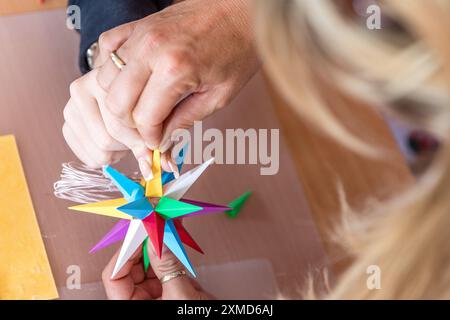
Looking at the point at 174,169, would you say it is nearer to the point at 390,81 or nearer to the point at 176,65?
the point at 176,65

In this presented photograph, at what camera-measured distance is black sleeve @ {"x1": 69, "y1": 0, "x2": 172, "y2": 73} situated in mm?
754

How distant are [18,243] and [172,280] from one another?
200 millimetres

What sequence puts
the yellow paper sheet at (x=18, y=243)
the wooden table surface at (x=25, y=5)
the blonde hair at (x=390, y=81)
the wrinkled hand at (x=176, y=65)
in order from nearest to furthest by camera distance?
the blonde hair at (x=390, y=81) < the wrinkled hand at (x=176, y=65) < the yellow paper sheet at (x=18, y=243) < the wooden table surface at (x=25, y=5)

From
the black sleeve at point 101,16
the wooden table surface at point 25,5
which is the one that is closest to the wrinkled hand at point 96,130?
the black sleeve at point 101,16

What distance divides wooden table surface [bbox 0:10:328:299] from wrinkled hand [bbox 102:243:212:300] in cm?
3

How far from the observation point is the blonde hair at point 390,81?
362mm

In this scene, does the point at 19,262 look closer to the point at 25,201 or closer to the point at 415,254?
the point at 25,201

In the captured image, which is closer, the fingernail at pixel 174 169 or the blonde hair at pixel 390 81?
the blonde hair at pixel 390 81

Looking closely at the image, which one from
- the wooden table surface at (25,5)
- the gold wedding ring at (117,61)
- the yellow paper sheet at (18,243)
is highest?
the wooden table surface at (25,5)

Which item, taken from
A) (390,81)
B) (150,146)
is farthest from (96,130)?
(390,81)

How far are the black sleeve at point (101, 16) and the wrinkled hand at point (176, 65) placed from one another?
0.12 m

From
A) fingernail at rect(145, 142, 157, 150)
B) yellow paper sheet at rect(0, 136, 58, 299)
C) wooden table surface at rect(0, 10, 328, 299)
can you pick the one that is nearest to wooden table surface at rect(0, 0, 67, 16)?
wooden table surface at rect(0, 10, 328, 299)

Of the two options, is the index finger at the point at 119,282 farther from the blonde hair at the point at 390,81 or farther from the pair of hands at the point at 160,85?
the blonde hair at the point at 390,81

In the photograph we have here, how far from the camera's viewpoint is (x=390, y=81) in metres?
0.37
